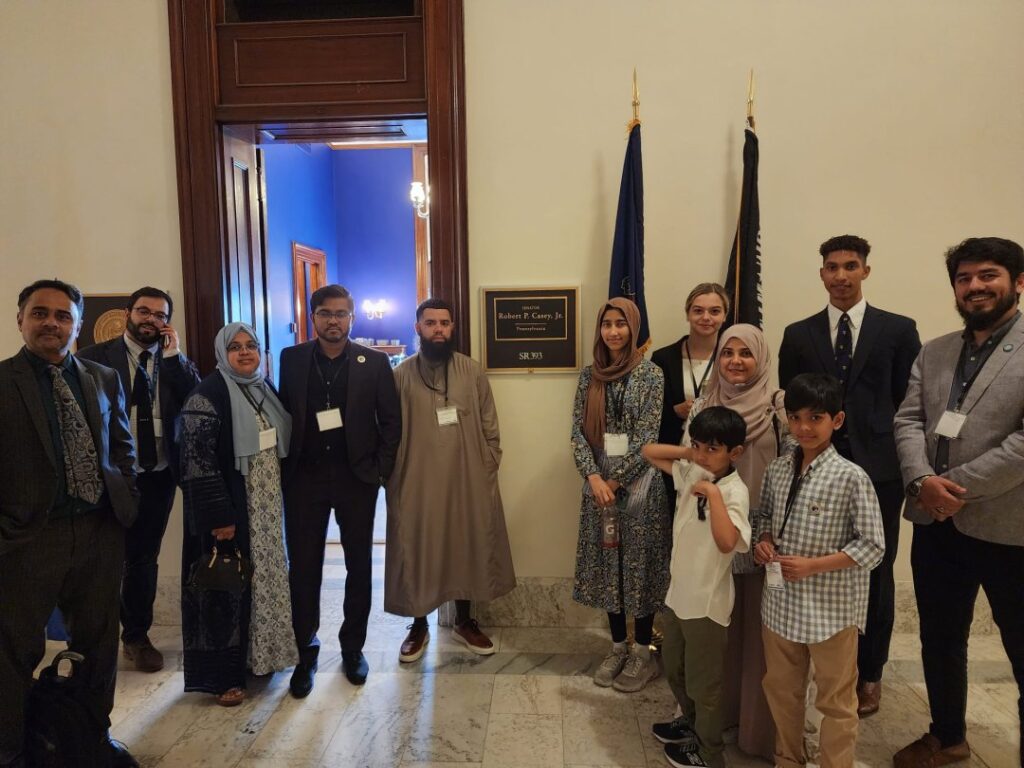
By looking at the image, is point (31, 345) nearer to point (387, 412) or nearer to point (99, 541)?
point (99, 541)

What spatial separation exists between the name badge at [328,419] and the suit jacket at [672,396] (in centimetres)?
139

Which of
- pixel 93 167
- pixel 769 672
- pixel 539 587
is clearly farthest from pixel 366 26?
pixel 769 672

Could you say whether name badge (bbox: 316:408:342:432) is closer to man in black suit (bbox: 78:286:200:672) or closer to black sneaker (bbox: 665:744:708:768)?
man in black suit (bbox: 78:286:200:672)

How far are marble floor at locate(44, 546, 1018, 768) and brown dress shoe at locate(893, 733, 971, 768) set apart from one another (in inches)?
2.1

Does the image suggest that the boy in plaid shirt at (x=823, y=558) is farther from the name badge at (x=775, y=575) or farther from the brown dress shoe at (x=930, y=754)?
the brown dress shoe at (x=930, y=754)

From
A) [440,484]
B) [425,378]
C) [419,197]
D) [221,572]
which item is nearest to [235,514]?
[221,572]

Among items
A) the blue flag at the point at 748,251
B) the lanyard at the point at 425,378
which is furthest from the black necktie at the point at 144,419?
the blue flag at the point at 748,251

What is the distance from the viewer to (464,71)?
3055 millimetres

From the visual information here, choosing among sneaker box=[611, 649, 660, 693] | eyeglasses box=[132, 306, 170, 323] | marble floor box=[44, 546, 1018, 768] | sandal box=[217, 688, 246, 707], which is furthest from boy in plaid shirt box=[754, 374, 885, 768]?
eyeglasses box=[132, 306, 170, 323]

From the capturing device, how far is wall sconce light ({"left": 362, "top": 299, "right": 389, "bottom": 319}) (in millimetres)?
9977

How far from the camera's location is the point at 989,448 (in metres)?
1.86

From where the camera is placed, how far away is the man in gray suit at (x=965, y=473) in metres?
1.83

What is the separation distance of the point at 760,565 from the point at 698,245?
67.3 inches

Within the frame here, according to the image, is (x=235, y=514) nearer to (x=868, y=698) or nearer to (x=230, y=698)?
(x=230, y=698)
